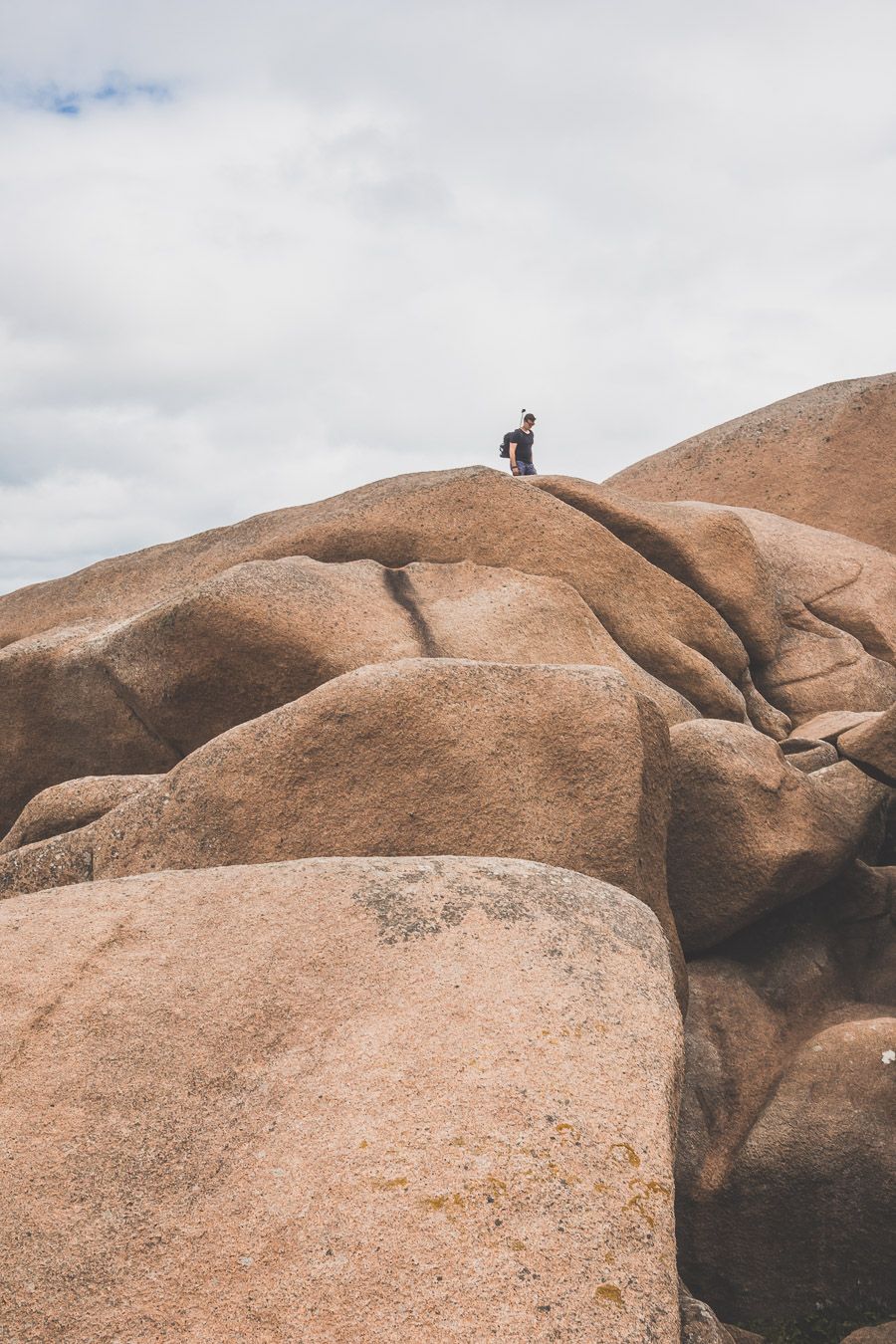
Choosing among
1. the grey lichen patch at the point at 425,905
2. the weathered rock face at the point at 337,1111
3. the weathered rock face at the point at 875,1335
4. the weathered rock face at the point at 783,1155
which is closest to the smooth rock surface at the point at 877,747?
the weathered rock face at the point at 783,1155

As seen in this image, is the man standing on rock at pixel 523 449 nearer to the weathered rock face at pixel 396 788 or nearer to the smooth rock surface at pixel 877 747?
the smooth rock surface at pixel 877 747

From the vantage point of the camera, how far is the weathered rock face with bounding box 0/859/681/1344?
360cm

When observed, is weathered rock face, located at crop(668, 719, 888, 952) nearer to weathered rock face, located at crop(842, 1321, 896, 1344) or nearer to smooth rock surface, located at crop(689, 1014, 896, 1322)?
smooth rock surface, located at crop(689, 1014, 896, 1322)

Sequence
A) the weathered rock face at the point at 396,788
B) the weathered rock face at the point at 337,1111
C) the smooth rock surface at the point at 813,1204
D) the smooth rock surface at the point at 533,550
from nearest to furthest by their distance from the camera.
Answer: the weathered rock face at the point at 337,1111 < the weathered rock face at the point at 396,788 < the smooth rock surface at the point at 813,1204 < the smooth rock surface at the point at 533,550

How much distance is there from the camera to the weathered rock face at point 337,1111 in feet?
11.8

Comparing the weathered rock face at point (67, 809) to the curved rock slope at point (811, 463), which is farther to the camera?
the curved rock slope at point (811, 463)

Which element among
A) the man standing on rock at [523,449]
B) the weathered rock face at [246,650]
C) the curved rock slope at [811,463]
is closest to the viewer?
the weathered rock face at [246,650]

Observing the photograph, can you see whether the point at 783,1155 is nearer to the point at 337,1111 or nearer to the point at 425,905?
the point at 425,905

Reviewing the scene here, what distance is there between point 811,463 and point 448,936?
18.3 metres

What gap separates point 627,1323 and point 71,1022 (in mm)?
2354

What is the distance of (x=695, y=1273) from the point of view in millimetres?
8633

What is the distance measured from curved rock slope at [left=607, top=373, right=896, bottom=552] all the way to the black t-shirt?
14.1 feet

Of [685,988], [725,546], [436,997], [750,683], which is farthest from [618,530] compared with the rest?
[436,997]

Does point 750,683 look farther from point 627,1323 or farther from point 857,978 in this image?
point 627,1323
